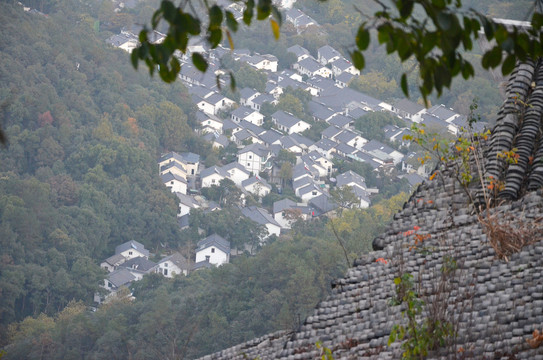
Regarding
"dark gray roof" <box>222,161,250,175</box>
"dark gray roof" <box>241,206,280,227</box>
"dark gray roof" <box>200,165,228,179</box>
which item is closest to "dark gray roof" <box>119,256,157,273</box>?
"dark gray roof" <box>241,206,280,227</box>

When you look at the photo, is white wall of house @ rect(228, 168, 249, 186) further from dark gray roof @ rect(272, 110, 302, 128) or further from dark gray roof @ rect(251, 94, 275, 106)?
dark gray roof @ rect(251, 94, 275, 106)

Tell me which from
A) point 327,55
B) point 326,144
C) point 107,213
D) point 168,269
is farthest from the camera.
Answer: point 327,55

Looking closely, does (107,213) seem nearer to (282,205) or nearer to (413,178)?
(282,205)

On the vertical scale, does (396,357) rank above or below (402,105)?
above

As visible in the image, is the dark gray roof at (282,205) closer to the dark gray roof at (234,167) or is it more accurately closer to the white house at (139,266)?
the dark gray roof at (234,167)

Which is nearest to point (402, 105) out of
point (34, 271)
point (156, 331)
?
point (34, 271)

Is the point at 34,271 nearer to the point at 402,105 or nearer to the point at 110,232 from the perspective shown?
the point at 110,232

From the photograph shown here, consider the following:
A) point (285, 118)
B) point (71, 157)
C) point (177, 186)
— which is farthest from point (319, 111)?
point (71, 157)
